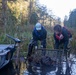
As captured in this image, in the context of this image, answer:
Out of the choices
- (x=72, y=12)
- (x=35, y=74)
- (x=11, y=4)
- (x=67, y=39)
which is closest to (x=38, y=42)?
(x=67, y=39)

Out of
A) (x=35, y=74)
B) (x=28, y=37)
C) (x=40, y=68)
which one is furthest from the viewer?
(x=28, y=37)

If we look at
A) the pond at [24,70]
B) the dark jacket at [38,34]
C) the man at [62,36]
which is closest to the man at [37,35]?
the dark jacket at [38,34]

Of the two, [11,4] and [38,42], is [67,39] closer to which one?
[38,42]

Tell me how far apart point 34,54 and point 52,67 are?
1.10 meters

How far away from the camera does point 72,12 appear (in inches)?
2132

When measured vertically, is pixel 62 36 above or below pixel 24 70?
above

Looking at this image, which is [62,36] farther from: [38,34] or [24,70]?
[24,70]

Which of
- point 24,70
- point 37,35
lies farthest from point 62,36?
point 24,70

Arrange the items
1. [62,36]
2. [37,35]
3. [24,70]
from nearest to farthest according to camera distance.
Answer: [24,70], [62,36], [37,35]

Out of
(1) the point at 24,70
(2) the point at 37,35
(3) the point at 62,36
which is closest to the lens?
(1) the point at 24,70

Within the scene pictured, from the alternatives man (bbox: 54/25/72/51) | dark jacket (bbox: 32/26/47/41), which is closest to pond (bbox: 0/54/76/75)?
man (bbox: 54/25/72/51)

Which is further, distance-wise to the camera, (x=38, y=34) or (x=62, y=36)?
(x=38, y=34)

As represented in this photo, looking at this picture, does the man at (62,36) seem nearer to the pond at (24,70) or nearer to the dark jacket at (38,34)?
the pond at (24,70)

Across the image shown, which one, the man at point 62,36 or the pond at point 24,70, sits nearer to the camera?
the pond at point 24,70
